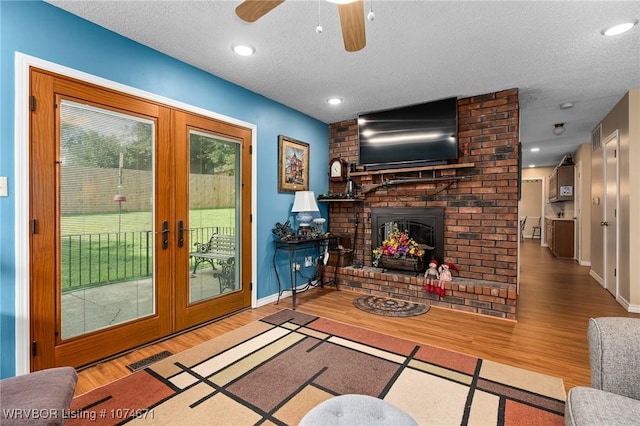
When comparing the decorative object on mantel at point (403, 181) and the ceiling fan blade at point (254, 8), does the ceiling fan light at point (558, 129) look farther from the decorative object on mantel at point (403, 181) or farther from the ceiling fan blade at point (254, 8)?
the ceiling fan blade at point (254, 8)

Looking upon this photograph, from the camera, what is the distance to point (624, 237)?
12.2 ft

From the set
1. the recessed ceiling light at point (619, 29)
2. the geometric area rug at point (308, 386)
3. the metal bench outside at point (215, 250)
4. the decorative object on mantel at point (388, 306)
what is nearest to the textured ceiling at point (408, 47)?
the recessed ceiling light at point (619, 29)

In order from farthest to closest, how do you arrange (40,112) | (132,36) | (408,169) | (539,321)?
(408,169) < (539,321) < (132,36) < (40,112)

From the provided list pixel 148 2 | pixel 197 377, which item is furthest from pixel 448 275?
pixel 148 2

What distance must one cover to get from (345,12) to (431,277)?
10.2 ft

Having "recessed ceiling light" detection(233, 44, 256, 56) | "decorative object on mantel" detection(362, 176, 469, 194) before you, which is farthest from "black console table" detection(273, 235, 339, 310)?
"recessed ceiling light" detection(233, 44, 256, 56)

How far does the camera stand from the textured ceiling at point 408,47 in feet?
6.95

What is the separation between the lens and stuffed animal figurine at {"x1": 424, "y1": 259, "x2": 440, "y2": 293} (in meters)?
3.67

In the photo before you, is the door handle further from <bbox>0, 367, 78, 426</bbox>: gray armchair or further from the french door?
<bbox>0, 367, 78, 426</bbox>: gray armchair

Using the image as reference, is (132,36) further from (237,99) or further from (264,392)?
(264,392)

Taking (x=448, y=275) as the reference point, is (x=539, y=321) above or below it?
below

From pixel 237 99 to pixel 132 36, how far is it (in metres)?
1.13

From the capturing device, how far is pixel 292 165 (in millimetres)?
4203

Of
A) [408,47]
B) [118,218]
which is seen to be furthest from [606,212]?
[118,218]
